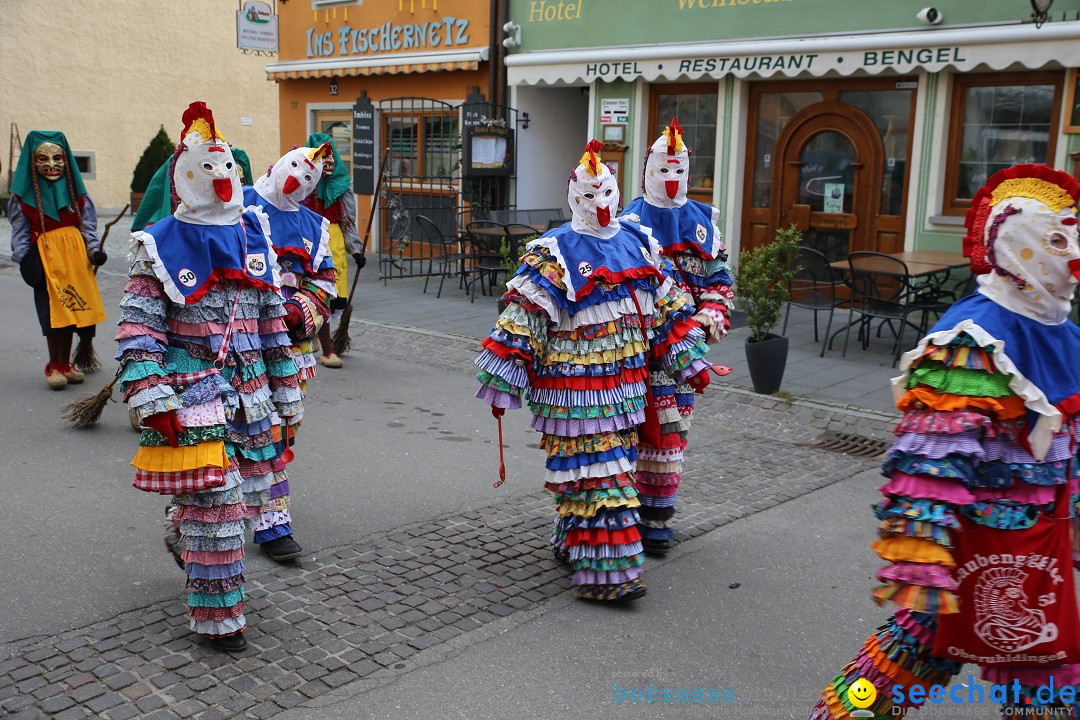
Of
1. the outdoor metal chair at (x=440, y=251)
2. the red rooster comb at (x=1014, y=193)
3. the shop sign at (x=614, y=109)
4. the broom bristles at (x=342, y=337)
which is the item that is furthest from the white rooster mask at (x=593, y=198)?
the shop sign at (x=614, y=109)

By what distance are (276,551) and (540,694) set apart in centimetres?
177

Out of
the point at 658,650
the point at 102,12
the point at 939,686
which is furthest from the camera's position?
the point at 102,12

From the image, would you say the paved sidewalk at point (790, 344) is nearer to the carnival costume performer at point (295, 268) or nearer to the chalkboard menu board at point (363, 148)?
the chalkboard menu board at point (363, 148)

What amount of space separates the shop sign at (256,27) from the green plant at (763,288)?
11.9 m

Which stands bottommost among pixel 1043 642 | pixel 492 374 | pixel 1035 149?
pixel 1043 642

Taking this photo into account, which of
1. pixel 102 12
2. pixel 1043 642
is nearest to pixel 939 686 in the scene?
pixel 1043 642

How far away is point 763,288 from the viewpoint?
8.29 m

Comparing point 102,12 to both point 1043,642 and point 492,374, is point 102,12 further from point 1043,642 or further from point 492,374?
point 1043,642

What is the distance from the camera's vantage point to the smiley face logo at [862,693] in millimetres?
2955

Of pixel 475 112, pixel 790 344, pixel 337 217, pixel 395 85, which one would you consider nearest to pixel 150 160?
pixel 395 85

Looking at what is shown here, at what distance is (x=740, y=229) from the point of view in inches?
502

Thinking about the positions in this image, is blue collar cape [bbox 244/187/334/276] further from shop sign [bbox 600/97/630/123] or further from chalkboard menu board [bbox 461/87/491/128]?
chalkboard menu board [bbox 461/87/491/128]

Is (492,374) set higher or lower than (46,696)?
higher

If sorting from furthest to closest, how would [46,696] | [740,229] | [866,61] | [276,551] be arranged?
1. [740,229]
2. [866,61]
3. [276,551]
4. [46,696]
